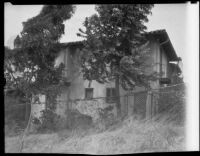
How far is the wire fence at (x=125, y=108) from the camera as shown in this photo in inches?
309

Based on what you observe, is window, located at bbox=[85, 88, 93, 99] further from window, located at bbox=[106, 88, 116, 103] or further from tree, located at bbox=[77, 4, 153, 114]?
window, located at bbox=[106, 88, 116, 103]

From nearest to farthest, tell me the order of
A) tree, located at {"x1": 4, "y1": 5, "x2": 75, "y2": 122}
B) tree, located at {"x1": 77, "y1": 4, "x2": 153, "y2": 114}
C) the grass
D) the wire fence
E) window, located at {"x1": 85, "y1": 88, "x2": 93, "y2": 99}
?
the grass → the wire fence → tree, located at {"x1": 4, "y1": 5, "x2": 75, "y2": 122} → tree, located at {"x1": 77, "y1": 4, "x2": 153, "y2": 114} → window, located at {"x1": 85, "y1": 88, "x2": 93, "y2": 99}

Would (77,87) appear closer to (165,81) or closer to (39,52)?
(39,52)

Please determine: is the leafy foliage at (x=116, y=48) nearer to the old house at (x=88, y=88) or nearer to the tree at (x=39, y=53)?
the old house at (x=88, y=88)

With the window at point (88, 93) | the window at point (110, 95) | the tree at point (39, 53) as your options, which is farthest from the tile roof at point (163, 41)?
the window at point (110, 95)

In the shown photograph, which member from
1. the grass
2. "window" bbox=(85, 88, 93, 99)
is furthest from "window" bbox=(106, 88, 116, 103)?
the grass

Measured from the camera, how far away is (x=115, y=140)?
7570 mm

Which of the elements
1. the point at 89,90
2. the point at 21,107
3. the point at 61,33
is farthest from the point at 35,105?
the point at 61,33

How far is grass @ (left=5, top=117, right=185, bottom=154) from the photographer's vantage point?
743 cm

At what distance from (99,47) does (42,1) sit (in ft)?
6.44

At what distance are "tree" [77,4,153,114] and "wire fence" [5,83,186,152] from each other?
11.6 inches

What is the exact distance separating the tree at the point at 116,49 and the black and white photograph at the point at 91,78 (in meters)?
0.02

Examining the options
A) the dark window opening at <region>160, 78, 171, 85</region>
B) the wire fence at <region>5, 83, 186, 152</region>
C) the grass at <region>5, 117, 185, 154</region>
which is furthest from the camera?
the dark window opening at <region>160, 78, 171, 85</region>

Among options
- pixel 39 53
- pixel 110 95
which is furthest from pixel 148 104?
pixel 39 53
